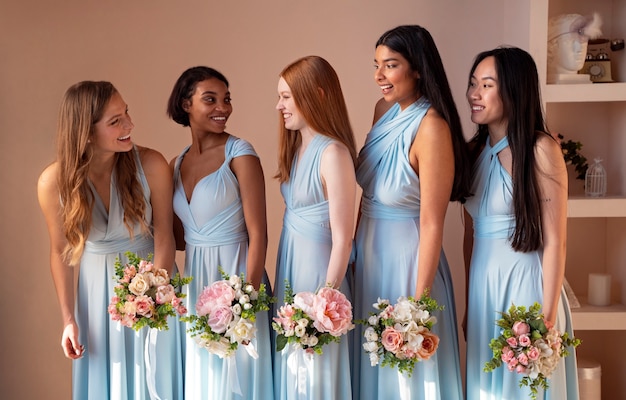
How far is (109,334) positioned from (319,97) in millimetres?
1547

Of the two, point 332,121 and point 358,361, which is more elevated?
Result: point 332,121

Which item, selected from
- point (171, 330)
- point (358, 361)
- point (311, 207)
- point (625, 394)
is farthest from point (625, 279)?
point (171, 330)

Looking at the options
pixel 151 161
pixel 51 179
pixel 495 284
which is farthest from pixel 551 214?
pixel 51 179

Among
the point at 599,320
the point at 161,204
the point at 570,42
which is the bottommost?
the point at 599,320

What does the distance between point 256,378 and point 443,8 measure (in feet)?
9.95

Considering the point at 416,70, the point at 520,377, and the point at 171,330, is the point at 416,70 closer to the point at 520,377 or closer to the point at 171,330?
the point at 520,377

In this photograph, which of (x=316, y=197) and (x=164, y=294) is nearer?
(x=164, y=294)

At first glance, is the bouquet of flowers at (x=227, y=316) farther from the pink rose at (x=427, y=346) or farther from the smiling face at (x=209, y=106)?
the smiling face at (x=209, y=106)

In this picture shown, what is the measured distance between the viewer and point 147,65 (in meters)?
5.36

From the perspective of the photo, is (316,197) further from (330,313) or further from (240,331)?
(240,331)

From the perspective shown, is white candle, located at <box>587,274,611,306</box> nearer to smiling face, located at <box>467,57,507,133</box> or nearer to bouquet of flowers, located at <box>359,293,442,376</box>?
smiling face, located at <box>467,57,507,133</box>

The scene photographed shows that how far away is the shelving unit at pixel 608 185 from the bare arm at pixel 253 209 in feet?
6.16

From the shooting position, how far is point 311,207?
11.5 ft

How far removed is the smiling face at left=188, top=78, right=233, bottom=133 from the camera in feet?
12.3
